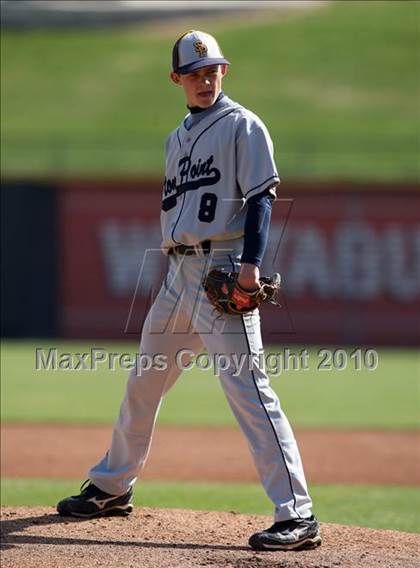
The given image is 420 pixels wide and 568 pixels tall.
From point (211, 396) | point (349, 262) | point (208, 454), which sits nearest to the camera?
point (208, 454)

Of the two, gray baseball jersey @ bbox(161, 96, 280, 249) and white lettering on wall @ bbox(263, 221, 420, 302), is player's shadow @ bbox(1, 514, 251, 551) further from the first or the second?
white lettering on wall @ bbox(263, 221, 420, 302)

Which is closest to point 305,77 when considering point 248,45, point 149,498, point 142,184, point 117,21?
point 248,45

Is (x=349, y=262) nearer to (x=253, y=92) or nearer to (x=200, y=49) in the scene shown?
(x=200, y=49)

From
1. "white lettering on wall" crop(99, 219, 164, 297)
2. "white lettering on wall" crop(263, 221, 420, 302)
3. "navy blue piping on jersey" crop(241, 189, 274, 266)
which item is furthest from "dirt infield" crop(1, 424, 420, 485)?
"white lettering on wall" crop(99, 219, 164, 297)

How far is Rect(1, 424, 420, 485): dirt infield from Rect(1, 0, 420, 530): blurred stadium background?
61 cm

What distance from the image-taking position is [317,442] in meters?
8.55

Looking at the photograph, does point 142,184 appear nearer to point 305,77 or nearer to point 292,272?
point 292,272

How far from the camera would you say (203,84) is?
15.6 ft

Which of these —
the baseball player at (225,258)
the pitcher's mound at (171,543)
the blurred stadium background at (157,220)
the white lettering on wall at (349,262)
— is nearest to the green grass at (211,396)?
the blurred stadium background at (157,220)

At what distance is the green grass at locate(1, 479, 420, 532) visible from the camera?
597 cm

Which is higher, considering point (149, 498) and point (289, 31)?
point (289, 31)

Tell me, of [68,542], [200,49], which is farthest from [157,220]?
[68,542]

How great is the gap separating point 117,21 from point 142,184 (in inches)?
1038

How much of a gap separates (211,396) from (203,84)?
691cm
